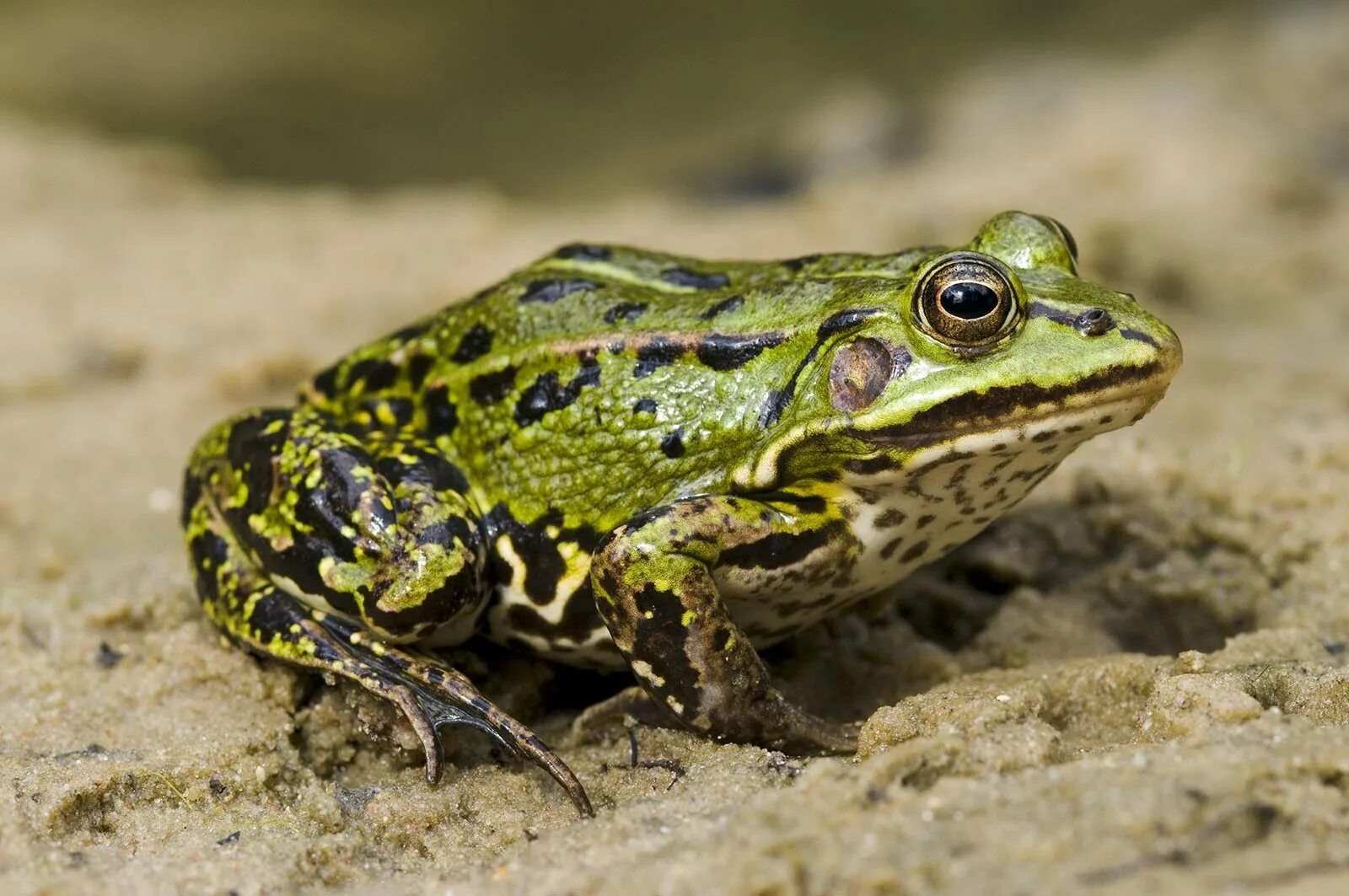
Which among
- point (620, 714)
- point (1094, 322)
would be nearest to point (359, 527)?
point (620, 714)

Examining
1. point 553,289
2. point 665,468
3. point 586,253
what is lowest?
point 665,468

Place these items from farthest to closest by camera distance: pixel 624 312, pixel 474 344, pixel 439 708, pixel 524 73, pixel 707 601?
1. pixel 524 73
2. pixel 474 344
3. pixel 624 312
4. pixel 439 708
5. pixel 707 601

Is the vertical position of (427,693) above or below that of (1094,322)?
below

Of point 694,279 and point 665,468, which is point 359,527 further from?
point 694,279

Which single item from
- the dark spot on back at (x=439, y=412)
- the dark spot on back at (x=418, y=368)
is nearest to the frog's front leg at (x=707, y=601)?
the dark spot on back at (x=439, y=412)

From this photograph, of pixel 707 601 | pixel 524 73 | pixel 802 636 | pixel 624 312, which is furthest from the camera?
pixel 524 73

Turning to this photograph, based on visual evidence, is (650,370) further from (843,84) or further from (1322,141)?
(843,84)

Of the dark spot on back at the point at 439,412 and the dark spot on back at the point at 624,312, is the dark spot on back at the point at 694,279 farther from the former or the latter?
the dark spot on back at the point at 439,412

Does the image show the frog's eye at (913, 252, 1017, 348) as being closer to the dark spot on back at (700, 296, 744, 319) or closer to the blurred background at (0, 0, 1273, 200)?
the dark spot on back at (700, 296, 744, 319)
